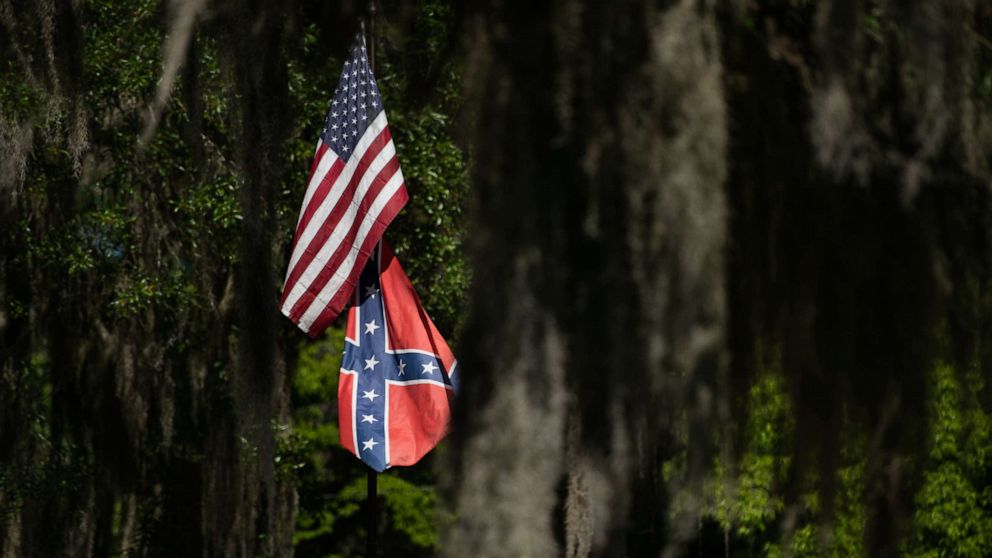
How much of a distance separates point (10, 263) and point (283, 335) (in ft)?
6.93

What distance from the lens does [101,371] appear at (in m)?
12.0

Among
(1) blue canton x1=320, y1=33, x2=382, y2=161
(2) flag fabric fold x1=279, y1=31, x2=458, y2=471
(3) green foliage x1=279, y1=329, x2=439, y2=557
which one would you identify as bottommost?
(3) green foliage x1=279, y1=329, x2=439, y2=557

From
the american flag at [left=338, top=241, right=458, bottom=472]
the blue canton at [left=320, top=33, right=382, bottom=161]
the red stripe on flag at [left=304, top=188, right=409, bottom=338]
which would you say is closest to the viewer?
the red stripe on flag at [left=304, top=188, right=409, bottom=338]

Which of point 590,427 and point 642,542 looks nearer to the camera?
point 590,427

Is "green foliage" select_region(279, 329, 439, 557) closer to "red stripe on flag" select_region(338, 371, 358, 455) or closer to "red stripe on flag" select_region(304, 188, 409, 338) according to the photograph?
"red stripe on flag" select_region(338, 371, 358, 455)

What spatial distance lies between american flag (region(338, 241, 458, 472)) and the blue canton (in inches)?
22.6

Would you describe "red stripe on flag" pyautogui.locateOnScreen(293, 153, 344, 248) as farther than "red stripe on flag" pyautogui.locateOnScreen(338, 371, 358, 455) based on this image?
No

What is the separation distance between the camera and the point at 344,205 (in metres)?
7.61

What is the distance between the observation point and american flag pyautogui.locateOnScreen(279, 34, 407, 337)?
757 centimetres

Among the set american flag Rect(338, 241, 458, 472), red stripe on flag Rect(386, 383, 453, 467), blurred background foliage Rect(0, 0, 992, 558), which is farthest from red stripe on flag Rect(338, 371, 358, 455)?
blurred background foliage Rect(0, 0, 992, 558)

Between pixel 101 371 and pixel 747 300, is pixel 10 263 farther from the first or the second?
pixel 747 300

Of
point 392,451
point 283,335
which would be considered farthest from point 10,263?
point 392,451

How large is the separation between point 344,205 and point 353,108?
19.3 inches

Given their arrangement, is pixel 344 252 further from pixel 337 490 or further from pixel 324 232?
pixel 337 490
